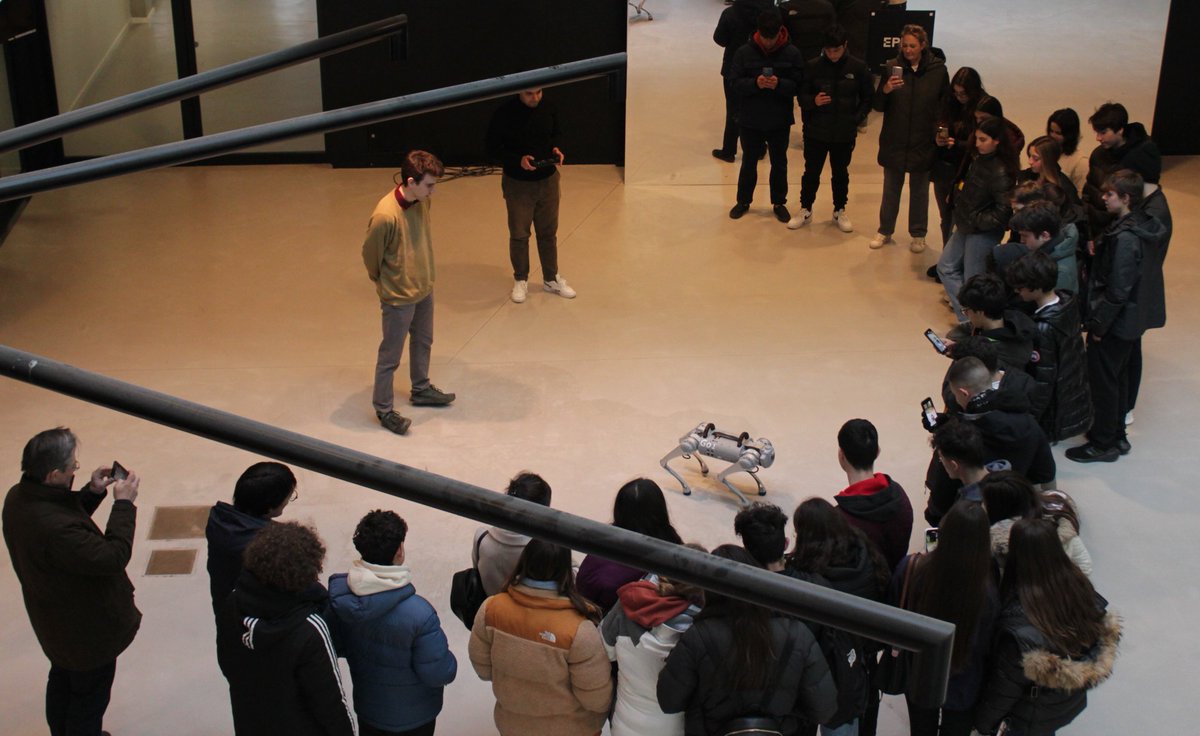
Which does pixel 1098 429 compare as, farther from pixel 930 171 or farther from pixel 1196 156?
pixel 1196 156

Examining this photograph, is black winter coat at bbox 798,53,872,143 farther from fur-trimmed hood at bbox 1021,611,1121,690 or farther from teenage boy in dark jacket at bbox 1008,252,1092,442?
fur-trimmed hood at bbox 1021,611,1121,690

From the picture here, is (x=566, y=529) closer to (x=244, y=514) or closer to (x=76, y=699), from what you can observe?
(x=244, y=514)

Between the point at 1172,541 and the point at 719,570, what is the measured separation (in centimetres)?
549

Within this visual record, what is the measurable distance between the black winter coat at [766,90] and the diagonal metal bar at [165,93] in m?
7.29

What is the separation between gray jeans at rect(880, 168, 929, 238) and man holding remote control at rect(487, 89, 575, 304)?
2.54 m

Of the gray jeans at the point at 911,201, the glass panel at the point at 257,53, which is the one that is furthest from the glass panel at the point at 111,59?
the gray jeans at the point at 911,201

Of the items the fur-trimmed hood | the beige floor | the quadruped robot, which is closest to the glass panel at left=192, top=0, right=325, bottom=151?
the beige floor

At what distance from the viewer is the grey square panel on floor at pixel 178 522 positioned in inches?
249

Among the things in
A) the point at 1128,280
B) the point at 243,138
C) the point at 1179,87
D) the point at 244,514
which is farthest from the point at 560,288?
the point at 243,138

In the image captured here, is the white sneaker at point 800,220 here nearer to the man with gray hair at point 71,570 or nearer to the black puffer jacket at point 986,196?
the black puffer jacket at point 986,196

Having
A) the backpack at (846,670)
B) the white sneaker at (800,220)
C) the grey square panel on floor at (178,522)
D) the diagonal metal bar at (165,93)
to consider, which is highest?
the diagonal metal bar at (165,93)

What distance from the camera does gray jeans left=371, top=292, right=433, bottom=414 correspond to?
714 cm

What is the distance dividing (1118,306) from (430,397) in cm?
378

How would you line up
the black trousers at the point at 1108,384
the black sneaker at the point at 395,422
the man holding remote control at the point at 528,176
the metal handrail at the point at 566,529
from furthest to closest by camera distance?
the man holding remote control at the point at 528,176
the black sneaker at the point at 395,422
the black trousers at the point at 1108,384
the metal handrail at the point at 566,529
